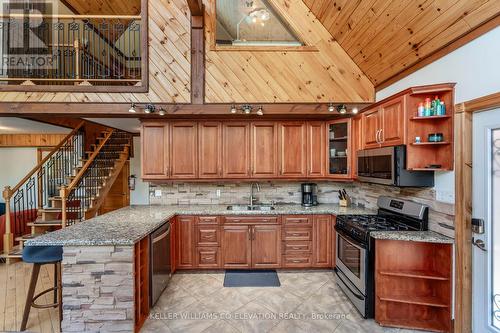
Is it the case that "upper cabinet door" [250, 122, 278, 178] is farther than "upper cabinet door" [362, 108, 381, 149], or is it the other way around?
"upper cabinet door" [250, 122, 278, 178]

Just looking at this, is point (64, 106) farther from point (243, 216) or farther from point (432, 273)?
point (432, 273)

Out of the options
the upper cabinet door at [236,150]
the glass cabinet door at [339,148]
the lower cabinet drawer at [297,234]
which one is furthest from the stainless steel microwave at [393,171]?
the upper cabinet door at [236,150]

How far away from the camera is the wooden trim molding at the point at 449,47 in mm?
2009

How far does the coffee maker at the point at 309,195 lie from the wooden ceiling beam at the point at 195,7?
3.10m

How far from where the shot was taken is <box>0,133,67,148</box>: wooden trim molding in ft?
22.6

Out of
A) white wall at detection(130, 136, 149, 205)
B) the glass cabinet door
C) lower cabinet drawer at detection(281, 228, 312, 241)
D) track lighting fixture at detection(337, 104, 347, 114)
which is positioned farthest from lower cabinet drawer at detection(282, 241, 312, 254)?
white wall at detection(130, 136, 149, 205)

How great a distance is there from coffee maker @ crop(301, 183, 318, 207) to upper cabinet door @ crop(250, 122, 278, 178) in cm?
62

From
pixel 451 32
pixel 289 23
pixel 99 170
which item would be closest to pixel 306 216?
pixel 451 32

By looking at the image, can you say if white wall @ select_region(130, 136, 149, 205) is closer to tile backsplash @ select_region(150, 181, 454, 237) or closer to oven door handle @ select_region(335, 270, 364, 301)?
tile backsplash @ select_region(150, 181, 454, 237)

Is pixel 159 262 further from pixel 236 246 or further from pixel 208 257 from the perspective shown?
pixel 236 246

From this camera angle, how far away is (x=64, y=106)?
340 centimetres

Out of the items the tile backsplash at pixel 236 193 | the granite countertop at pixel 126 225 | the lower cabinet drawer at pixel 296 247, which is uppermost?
the tile backsplash at pixel 236 193

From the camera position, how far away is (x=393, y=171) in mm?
2732

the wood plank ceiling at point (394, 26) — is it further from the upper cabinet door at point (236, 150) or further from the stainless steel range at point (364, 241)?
the upper cabinet door at point (236, 150)
